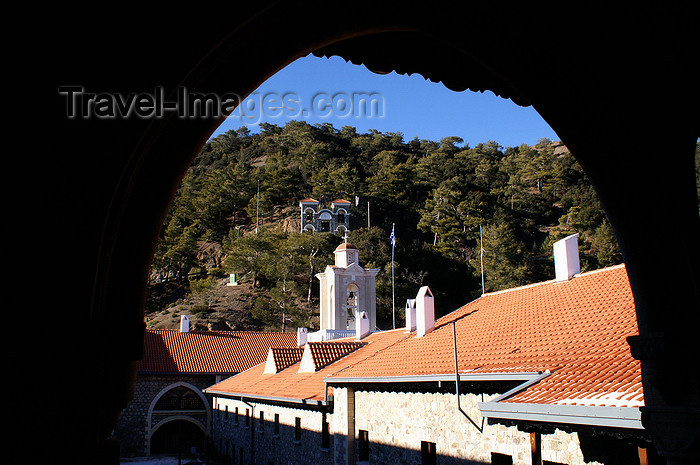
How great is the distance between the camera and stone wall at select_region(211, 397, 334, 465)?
14.3 meters

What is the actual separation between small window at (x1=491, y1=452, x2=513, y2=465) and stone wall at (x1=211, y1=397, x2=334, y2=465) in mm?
5716

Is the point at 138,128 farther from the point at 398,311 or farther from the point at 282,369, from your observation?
the point at 398,311

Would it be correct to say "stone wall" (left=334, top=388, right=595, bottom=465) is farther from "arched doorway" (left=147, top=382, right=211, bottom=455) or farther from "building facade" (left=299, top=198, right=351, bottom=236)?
"building facade" (left=299, top=198, right=351, bottom=236)

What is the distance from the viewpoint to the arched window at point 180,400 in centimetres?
2844

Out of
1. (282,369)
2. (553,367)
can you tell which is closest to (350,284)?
(282,369)

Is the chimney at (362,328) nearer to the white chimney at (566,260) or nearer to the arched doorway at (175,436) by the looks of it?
the white chimney at (566,260)

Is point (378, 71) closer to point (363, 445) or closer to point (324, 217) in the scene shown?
point (363, 445)

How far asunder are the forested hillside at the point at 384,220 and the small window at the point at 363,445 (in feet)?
98.3

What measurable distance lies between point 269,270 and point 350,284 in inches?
1066

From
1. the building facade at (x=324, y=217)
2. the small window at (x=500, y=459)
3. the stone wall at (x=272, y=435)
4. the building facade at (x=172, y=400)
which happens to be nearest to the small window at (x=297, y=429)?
the stone wall at (x=272, y=435)

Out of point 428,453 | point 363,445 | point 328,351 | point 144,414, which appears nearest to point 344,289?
point 328,351

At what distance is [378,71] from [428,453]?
8.90m

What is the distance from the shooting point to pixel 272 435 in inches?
679

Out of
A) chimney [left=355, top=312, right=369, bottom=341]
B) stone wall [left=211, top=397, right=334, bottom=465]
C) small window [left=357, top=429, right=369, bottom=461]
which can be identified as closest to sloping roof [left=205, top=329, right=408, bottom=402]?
stone wall [left=211, top=397, right=334, bottom=465]
